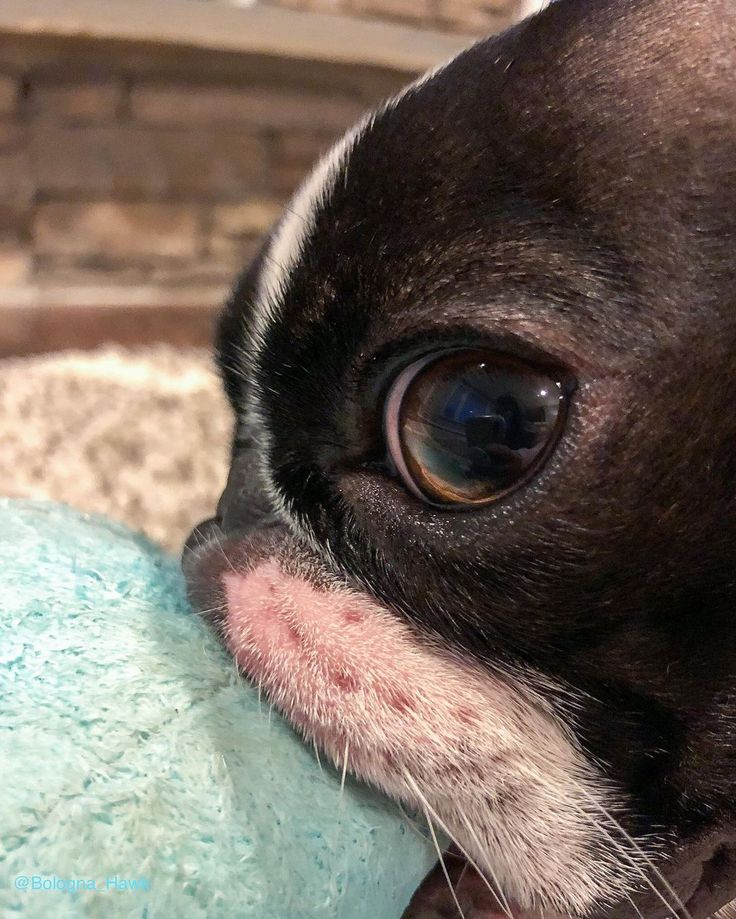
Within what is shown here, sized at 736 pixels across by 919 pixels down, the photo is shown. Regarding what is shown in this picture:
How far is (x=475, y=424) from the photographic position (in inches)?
23.0

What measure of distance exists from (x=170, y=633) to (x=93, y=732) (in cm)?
15

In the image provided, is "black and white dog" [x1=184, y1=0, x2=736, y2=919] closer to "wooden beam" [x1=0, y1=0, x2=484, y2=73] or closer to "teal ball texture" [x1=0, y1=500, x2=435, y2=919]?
"teal ball texture" [x1=0, y1=500, x2=435, y2=919]

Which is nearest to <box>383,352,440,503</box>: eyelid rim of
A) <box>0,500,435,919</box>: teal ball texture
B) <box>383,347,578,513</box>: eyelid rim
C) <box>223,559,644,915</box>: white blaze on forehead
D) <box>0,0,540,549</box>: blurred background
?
<box>383,347,578,513</box>: eyelid rim

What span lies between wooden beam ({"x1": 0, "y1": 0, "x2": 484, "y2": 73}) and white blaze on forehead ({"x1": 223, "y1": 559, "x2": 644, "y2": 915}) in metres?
1.81

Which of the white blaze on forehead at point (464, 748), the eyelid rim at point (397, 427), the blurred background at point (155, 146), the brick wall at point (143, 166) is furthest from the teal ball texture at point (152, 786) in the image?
the brick wall at point (143, 166)

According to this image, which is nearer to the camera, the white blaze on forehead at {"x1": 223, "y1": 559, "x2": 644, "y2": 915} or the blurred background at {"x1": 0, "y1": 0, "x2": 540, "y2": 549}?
the white blaze on forehead at {"x1": 223, "y1": 559, "x2": 644, "y2": 915}

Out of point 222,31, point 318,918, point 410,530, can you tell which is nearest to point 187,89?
point 222,31

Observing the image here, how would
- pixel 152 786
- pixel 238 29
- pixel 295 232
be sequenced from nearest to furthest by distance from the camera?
pixel 152 786
pixel 295 232
pixel 238 29

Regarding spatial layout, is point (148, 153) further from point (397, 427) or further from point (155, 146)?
point (397, 427)

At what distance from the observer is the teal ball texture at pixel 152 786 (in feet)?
1.62

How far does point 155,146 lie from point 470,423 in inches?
90.0

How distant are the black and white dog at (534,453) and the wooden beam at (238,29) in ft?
5.36

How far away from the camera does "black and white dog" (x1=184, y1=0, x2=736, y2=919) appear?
0.57m

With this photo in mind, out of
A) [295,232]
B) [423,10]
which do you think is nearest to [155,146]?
[423,10]
